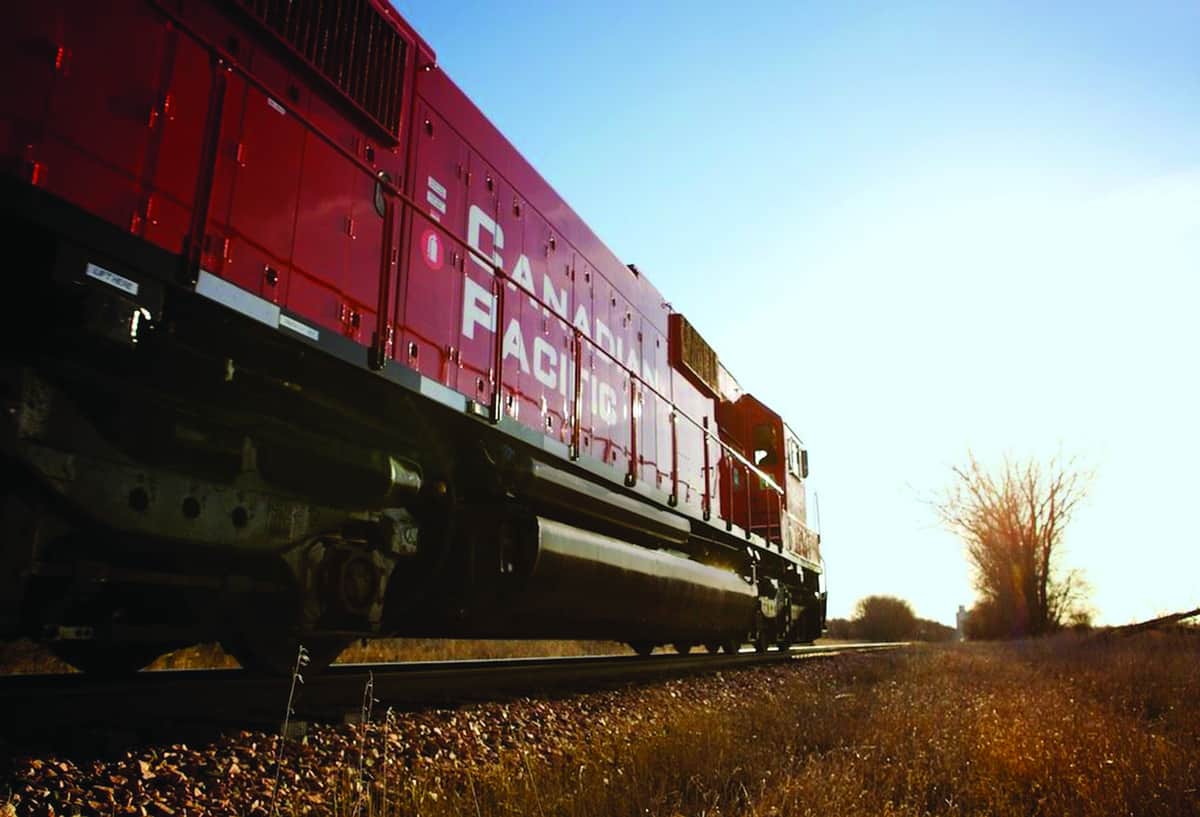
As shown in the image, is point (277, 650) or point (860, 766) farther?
point (277, 650)

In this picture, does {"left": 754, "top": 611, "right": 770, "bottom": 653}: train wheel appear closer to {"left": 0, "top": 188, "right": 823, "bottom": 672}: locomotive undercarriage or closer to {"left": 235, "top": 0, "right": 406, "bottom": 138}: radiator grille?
{"left": 0, "top": 188, "right": 823, "bottom": 672}: locomotive undercarriage

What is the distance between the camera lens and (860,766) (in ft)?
10.8

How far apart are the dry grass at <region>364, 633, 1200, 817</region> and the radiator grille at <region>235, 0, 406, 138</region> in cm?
352

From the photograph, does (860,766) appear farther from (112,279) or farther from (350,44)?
(350,44)

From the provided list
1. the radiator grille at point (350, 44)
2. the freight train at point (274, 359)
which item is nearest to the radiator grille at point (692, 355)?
the freight train at point (274, 359)

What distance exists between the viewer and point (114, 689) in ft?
11.3

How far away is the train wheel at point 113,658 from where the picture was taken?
13.6 feet

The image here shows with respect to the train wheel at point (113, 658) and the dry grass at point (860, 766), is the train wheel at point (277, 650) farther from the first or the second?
the dry grass at point (860, 766)

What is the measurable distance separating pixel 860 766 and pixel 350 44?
→ 14.4 feet

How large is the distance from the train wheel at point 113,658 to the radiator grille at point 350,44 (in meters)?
3.09

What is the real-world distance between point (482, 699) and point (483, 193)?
140 inches

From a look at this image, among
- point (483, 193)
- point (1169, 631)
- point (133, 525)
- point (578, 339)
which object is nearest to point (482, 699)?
point (133, 525)

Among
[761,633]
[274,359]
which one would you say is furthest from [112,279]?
[761,633]

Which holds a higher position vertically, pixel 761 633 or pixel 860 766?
pixel 761 633
